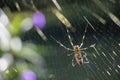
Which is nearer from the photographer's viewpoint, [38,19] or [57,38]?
[38,19]

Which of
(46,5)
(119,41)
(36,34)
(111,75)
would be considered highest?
(46,5)

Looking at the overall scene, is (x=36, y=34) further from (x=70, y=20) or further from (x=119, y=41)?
(x=119, y=41)

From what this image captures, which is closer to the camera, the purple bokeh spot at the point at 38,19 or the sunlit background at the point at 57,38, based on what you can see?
the sunlit background at the point at 57,38

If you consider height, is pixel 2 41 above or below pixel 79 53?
above

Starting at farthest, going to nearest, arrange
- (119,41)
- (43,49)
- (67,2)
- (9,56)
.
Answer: (119,41)
(67,2)
(43,49)
(9,56)

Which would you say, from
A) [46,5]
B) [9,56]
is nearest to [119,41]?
[46,5]

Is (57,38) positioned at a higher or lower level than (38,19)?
lower

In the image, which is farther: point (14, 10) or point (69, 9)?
point (69, 9)

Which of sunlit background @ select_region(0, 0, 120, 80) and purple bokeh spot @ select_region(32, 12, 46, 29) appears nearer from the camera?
sunlit background @ select_region(0, 0, 120, 80)
